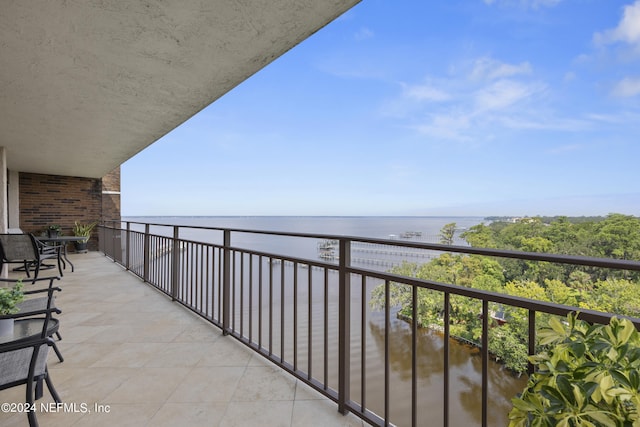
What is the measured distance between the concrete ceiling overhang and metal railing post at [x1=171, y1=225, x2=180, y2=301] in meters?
1.40

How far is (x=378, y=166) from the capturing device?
117 ft

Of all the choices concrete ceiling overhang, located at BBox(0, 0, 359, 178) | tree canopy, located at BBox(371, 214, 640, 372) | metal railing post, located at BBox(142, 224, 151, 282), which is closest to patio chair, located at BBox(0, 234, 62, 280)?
metal railing post, located at BBox(142, 224, 151, 282)

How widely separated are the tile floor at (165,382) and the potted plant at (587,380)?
110cm

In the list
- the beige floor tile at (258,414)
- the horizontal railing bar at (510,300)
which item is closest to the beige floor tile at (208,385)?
the beige floor tile at (258,414)

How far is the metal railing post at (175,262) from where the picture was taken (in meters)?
3.50

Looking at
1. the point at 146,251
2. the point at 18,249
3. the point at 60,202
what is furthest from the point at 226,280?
the point at 60,202

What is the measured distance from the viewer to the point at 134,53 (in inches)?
81.0

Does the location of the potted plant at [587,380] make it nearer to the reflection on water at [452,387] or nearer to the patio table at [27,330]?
the patio table at [27,330]

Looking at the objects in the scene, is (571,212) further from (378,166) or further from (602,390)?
(602,390)

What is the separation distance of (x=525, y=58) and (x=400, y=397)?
90.3ft

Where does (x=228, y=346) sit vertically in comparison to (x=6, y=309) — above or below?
below

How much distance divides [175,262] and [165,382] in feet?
6.20

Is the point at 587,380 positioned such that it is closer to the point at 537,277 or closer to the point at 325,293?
the point at 325,293

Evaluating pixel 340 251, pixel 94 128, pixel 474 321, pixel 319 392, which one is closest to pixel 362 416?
pixel 319 392
